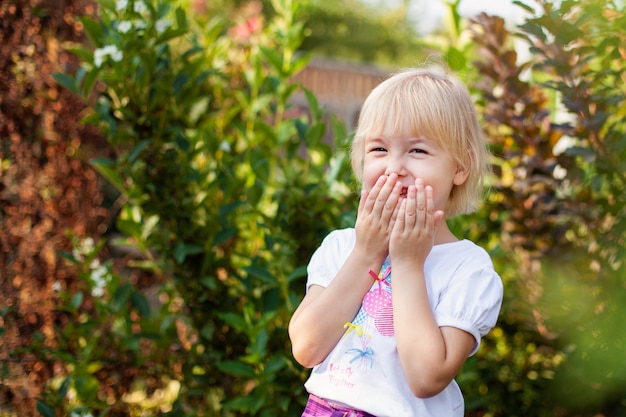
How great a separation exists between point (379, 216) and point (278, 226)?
1004 mm

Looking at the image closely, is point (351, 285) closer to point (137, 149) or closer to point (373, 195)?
point (373, 195)

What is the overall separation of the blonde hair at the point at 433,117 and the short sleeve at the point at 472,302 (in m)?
0.27

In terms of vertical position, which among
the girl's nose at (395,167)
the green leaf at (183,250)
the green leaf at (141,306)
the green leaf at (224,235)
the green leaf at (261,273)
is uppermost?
the girl's nose at (395,167)

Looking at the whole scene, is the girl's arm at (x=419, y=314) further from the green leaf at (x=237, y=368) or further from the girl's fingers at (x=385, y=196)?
the green leaf at (x=237, y=368)

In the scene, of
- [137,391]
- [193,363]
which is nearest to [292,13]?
[193,363]

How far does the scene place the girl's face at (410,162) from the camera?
1636 mm

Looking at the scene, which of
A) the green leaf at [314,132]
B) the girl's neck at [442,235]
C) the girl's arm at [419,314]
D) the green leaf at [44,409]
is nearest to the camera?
the girl's arm at [419,314]

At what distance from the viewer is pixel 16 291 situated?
2.87m

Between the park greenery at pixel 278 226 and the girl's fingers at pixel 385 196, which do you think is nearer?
the girl's fingers at pixel 385 196

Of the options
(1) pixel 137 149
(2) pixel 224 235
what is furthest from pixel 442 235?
(1) pixel 137 149

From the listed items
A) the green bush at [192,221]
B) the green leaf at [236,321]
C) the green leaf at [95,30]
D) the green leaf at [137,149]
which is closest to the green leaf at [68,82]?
the green bush at [192,221]

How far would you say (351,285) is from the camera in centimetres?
164

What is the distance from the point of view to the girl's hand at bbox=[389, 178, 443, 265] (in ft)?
5.18

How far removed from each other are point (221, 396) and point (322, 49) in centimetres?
1535
